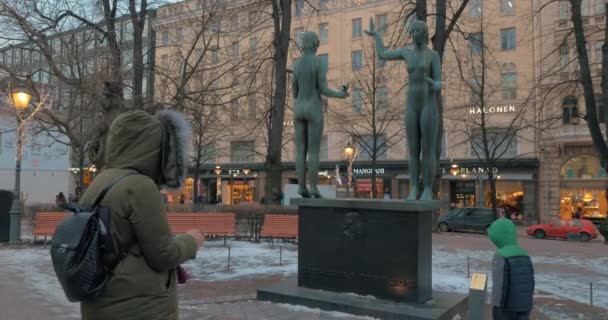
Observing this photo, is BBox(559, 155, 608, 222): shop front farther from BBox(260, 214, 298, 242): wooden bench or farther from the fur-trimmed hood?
the fur-trimmed hood

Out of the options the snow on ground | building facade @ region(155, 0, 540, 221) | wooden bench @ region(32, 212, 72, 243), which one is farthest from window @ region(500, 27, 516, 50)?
wooden bench @ region(32, 212, 72, 243)

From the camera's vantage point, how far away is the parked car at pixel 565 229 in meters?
24.3

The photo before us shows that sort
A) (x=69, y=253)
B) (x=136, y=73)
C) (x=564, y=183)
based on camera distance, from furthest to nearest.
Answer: (x=564, y=183), (x=136, y=73), (x=69, y=253)

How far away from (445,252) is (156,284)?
1340 cm

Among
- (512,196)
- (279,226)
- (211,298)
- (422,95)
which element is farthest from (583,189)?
(211,298)

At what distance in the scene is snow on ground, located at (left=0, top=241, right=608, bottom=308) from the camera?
30.8 ft

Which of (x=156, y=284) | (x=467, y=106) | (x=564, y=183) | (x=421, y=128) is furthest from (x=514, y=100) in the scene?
(x=156, y=284)

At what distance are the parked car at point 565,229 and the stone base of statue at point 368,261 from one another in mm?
20304

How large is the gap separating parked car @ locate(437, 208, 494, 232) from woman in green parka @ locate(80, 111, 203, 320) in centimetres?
2791

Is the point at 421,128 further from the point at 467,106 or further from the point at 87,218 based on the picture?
the point at 467,106

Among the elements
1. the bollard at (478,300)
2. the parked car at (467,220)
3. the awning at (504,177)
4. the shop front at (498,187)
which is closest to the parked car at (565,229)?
the parked car at (467,220)

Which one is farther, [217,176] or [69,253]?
[217,176]

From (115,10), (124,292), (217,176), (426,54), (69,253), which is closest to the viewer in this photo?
(69,253)

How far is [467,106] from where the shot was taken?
34.8 meters
